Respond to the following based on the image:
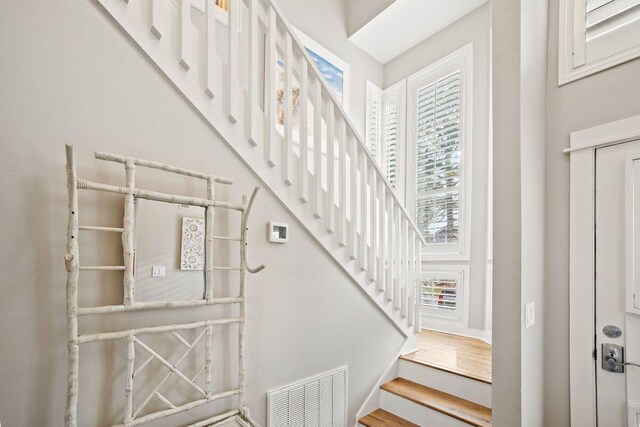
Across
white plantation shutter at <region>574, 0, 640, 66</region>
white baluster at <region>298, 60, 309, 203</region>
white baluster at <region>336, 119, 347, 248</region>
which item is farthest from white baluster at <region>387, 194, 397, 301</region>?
white plantation shutter at <region>574, 0, 640, 66</region>

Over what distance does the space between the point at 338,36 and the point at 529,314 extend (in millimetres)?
3431

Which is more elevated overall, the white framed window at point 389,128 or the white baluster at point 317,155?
the white framed window at point 389,128

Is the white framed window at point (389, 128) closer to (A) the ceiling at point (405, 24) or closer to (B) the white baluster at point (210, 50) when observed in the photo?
(A) the ceiling at point (405, 24)

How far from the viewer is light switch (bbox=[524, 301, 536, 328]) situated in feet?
5.31

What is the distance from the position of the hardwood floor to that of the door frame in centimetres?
61

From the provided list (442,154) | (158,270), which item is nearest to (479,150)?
(442,154)

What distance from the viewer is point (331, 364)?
2176mm

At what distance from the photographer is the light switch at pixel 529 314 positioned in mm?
1618

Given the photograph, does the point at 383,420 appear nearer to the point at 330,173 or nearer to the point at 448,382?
the point at 448,382

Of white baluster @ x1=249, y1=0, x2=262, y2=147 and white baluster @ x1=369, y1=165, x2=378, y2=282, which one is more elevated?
white baluster @ x1=249, y1=0, x2=262, y2=147

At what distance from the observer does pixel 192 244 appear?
59.8 inches

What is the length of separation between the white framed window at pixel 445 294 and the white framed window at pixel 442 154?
0.48ft

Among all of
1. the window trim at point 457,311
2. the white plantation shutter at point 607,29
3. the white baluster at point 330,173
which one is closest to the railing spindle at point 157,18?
the white baluster at point 330,173

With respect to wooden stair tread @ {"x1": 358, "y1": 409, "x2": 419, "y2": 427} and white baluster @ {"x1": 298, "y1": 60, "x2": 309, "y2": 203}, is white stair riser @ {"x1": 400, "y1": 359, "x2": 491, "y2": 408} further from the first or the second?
white baluster @ {"x1": 298, "y1": 60, "x2": 309, "y2": 203}
